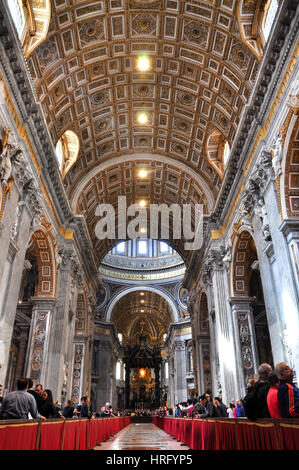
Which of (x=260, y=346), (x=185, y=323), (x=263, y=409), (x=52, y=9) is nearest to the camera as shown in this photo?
(x=263, y=409)

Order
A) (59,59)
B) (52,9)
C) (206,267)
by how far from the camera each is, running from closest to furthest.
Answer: (52,9)
(59,59)
(206,267)

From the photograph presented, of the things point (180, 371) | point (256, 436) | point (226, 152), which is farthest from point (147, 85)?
point (180, 371)

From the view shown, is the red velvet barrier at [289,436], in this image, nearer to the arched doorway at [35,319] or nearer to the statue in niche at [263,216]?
the statue in niche at [263,216]

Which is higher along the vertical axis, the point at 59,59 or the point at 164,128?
the point at 164,128

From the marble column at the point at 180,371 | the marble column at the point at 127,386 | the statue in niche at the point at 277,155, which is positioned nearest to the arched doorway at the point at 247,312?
the statue in niche at the point at 277,155

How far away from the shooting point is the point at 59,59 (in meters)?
11.8

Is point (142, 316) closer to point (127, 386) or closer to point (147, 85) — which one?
point (127, 386)

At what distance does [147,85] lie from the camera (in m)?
14.4

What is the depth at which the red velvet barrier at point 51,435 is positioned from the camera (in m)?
3.74

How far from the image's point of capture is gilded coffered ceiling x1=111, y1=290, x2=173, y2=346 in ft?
128

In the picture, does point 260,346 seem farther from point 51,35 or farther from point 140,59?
point 51,35

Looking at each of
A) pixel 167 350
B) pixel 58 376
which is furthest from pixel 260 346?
pixel 167 350

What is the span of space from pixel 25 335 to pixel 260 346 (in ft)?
30.7

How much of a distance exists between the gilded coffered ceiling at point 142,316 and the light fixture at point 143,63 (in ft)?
89.5
